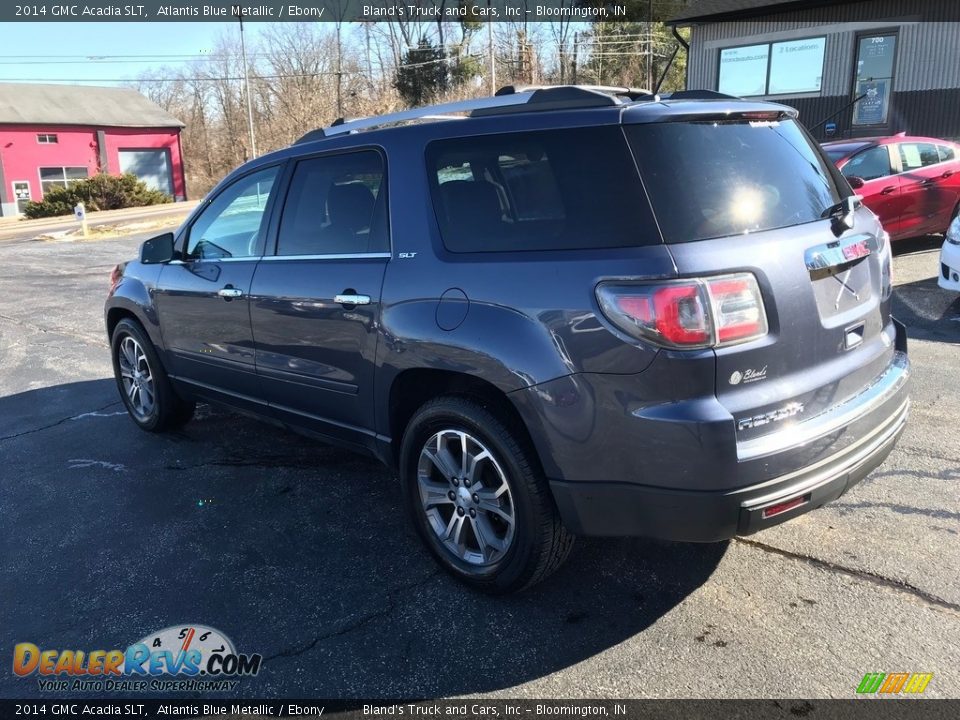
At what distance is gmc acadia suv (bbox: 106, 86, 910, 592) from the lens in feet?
8.09

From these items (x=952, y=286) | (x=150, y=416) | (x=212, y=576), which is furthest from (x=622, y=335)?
(x=952, y=286)

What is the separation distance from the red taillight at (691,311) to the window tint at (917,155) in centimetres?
913

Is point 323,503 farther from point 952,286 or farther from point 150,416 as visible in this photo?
point 952,286

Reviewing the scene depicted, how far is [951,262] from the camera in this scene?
23.3ft

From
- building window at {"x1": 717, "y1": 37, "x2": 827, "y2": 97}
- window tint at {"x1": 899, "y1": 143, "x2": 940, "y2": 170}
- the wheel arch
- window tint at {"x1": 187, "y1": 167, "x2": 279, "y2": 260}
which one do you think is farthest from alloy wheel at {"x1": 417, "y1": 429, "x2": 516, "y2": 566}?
building window at {"x1": 717, "y1": 37, "x2": 827, "y2": 97}

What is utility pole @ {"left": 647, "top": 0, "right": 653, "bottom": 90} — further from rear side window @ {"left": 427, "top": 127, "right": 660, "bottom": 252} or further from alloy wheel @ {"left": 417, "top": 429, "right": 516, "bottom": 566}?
alloy wheel @ {"left": 417, "top": 429, "right": 516, "bottom": 566}

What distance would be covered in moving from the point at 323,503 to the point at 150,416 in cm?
189

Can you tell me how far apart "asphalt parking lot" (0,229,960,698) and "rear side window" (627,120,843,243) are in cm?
146

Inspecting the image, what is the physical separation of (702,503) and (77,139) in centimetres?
4944

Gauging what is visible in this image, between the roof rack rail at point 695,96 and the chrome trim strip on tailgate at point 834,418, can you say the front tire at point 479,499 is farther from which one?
the roof rack rail at point 695,96

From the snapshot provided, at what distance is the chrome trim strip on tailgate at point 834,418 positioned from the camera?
2477mm

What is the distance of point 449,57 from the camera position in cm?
4556

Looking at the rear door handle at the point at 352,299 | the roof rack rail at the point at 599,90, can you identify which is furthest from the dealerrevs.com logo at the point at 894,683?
the rear door handle at the point at 352,299

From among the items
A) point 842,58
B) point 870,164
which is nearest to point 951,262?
point 870,164
